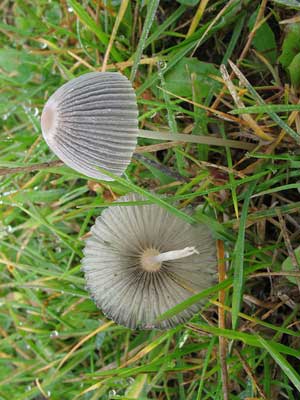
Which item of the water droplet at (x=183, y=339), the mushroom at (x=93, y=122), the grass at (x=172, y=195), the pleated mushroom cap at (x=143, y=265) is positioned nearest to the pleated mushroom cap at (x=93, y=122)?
the mushroom at (x=93, y=122)

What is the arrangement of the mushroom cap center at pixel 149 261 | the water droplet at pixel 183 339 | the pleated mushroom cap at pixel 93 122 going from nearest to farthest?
A: 1. the pleated mushroom cap at pixel 93 122
2. the mushroom cap center at pixel 149 261
3. the water droplet at pixel 183 339

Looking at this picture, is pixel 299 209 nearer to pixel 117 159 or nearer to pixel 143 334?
pixel 117 159

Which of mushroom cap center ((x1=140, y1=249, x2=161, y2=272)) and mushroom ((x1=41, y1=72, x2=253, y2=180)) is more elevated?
mushroom ((x1=41, y1=72, x2=253, y2=180))

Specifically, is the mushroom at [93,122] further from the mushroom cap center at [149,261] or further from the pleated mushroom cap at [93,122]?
the mushroom cap center at [149,261]

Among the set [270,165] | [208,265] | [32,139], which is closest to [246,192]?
[270,165]

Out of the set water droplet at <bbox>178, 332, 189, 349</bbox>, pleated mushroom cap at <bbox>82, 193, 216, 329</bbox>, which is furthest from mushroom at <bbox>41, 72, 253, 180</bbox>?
water droplet at <bbox>178, 332, 189, 349</bbox>

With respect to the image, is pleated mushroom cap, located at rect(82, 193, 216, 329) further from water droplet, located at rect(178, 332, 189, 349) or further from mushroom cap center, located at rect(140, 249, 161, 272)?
water droplet, located at rect(178, 332, 189, 349)

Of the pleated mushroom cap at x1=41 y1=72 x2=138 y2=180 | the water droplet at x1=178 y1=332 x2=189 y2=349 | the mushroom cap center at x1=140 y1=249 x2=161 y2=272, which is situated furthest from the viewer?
the water droplet at x1=178 y1=332 x2=189 y2=349

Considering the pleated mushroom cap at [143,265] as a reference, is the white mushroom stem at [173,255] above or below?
above
